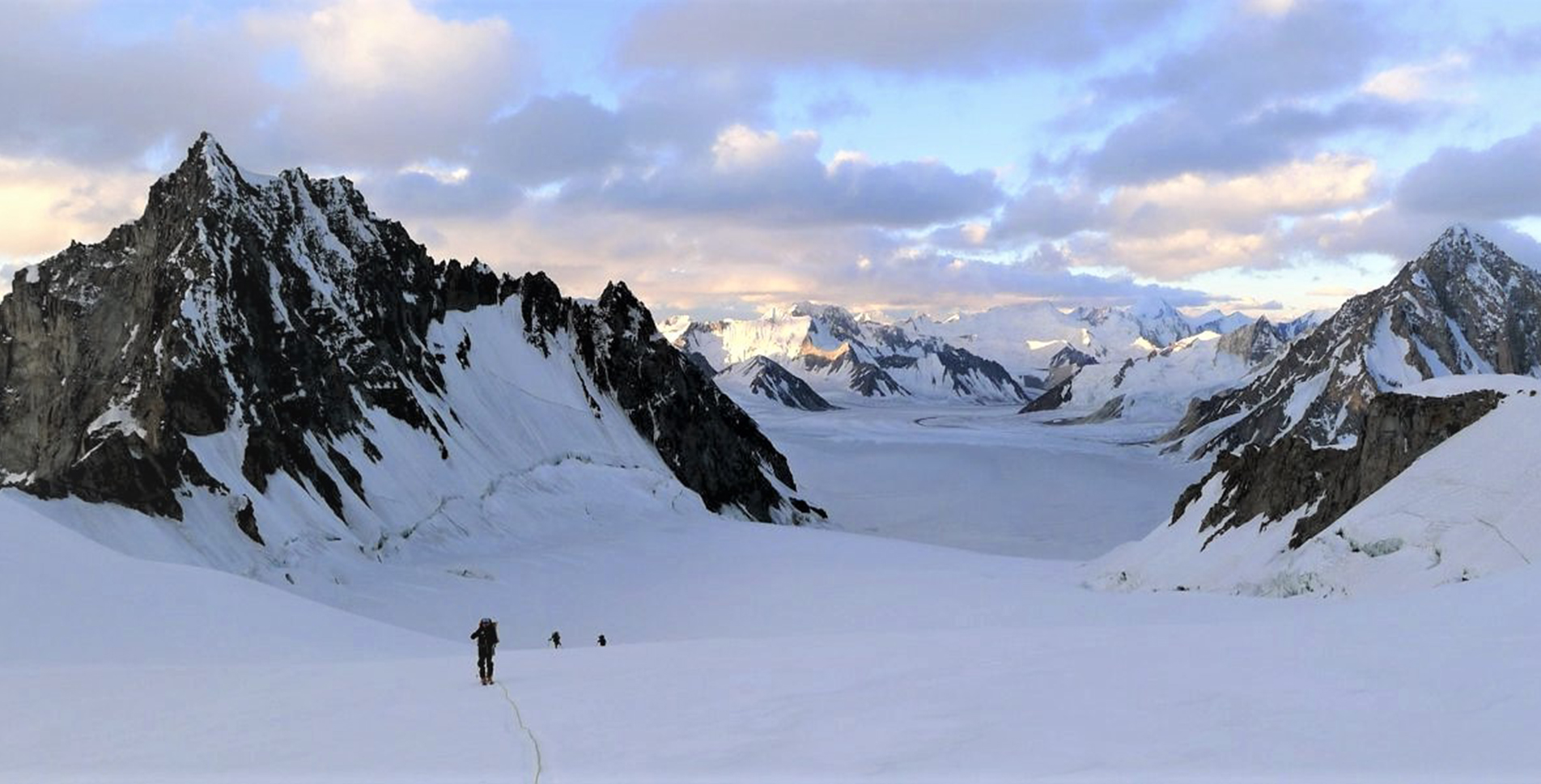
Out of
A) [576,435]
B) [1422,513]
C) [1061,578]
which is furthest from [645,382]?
[1422,513]

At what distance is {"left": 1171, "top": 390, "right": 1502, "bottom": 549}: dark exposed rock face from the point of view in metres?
43.7

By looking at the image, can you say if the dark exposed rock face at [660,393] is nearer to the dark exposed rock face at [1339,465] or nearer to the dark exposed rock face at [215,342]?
the dark exposed rock face at [215,342]

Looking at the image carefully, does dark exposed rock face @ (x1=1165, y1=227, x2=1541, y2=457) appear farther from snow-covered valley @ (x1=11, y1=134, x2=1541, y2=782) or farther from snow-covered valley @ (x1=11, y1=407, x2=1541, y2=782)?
snow-covered valley @ (x1=11, y1=407, x2=1541, y2=782)

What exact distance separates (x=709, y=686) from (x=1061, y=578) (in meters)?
37.6

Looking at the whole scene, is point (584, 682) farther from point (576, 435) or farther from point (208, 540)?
point (576, 435)

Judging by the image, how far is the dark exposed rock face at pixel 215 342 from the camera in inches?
2016

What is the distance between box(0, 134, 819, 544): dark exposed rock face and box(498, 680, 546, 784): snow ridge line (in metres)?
33.5

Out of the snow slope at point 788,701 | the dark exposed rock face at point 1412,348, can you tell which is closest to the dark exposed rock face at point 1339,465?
the snow slope at point 788,701

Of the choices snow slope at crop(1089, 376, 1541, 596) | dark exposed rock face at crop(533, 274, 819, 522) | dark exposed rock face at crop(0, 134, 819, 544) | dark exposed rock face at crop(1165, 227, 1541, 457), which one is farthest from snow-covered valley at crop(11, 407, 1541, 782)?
dark exposed rock face at crop(1165, 227, 1541, 457)

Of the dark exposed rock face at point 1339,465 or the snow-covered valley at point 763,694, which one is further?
the dark exposed rock face at point 1339,465

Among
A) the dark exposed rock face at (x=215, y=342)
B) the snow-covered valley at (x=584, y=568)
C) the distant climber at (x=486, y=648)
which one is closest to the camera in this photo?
the snow-covered valley at (x=584, y=568)

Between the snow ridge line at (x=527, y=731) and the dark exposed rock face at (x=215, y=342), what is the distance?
33.5m

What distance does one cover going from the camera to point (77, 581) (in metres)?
28.0

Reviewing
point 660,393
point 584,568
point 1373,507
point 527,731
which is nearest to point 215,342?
point 584,568
